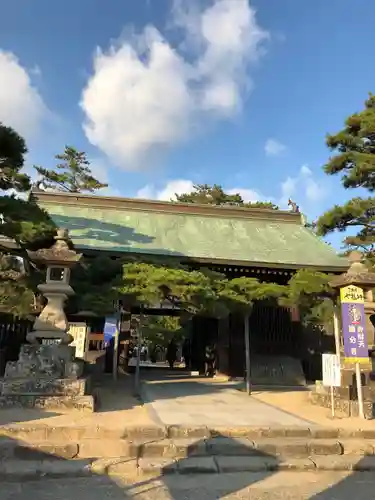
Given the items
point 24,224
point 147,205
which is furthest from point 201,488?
point 147,205

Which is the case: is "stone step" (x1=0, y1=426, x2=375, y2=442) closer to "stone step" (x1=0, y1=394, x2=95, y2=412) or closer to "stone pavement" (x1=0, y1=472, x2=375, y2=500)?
"stone pavement" (x1=0, y1=472, x2=375, y2=500)

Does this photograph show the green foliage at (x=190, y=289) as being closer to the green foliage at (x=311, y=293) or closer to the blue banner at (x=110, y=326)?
the green foliage at (x=311, y=293)

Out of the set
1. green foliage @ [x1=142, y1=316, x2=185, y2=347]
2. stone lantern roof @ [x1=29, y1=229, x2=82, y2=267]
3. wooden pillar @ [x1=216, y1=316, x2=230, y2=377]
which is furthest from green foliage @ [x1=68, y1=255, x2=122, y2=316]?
green foliage @ [x1=142, y1=316, x2=185, y2=347]

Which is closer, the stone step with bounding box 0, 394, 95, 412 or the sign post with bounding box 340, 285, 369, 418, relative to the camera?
the stone step with bounding box 0, 394, 95, 412

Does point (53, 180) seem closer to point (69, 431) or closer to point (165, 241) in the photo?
point (165, 241)

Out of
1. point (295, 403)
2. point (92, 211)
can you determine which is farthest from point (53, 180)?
point (295, 403)

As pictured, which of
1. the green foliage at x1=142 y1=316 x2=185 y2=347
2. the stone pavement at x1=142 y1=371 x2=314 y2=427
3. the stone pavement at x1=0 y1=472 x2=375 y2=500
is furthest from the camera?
the green foliage at x1=142 y1=316 x2=185 y2=347

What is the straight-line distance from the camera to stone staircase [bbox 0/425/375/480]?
16.4ft

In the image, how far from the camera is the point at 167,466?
5.04 metres

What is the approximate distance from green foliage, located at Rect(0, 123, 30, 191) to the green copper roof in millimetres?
3918

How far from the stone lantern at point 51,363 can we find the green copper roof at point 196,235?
4142 millimetres

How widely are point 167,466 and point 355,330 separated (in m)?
5.11

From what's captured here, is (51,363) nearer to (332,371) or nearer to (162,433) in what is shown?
(162,433)

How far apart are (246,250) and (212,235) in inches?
76.9
